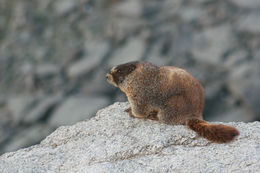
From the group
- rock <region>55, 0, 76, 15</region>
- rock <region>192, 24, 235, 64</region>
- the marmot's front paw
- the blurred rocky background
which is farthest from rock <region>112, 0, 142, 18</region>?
the marmot's front paw

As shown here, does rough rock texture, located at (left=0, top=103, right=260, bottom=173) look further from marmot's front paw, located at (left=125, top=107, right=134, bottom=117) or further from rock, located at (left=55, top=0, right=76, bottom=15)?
rock, located at (left=55, top=0, right=76, bottom=15)

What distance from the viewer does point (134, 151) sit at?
5.27 m

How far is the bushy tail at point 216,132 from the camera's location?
5.33 m

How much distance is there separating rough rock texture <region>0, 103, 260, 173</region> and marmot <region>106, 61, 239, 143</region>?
0.11 meters

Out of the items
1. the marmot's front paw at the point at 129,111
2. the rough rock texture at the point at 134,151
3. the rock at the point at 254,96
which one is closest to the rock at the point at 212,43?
the rock at the point at 254,96

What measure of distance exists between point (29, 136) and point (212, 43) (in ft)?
14.9

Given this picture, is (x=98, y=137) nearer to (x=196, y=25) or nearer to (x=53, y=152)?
(x=53, y=152)

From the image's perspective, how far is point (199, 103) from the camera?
5848 millimetres

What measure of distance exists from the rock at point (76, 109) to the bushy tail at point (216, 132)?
6459 mm

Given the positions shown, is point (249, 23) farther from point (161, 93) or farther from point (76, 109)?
point (161, 93)

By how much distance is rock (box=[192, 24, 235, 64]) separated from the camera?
40.7 feet

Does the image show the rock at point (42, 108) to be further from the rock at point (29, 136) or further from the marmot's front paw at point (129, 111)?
the marmot's front paw at point (129, 111)

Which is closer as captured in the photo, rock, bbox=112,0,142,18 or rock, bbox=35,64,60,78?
rock, bbox=35,64,60,78

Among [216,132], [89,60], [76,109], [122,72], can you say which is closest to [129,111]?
[122,72]
